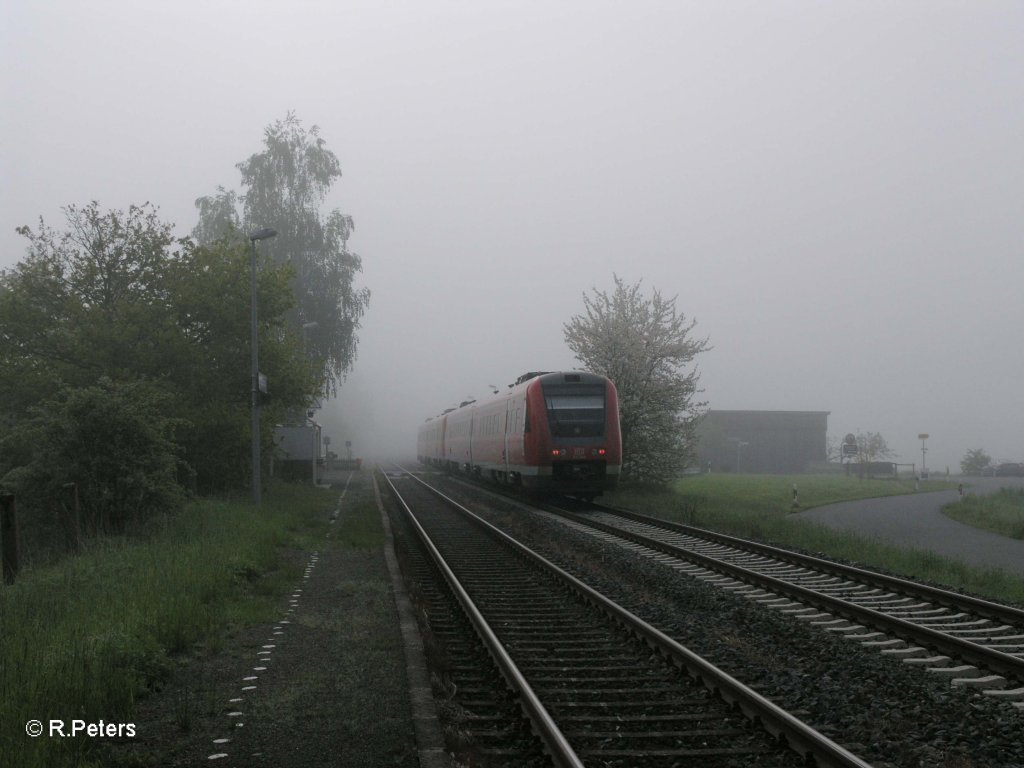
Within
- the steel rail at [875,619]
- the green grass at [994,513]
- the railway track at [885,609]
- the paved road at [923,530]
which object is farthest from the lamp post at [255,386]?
the green grass at [994,513]

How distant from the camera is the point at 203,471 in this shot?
26.2m

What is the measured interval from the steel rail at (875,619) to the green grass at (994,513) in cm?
1004

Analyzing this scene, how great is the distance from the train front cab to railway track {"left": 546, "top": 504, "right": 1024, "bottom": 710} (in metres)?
7.87

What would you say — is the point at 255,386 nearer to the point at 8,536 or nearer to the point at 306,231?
the point at 8,536

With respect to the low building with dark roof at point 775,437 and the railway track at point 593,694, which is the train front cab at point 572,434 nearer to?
the railway track at point 593,694

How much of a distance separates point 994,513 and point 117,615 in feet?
74.7

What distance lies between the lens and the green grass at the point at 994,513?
21344mm

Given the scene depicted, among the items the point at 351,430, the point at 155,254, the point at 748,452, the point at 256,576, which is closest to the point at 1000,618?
the point at 256,576

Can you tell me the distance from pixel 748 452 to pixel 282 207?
245 feet

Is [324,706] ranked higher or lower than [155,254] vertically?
lower

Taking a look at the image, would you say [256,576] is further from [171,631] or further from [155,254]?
[155,254]

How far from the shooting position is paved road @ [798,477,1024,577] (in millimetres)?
16609

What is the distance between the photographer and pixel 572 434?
24594mm

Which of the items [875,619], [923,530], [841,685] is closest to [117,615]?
[841,685]
